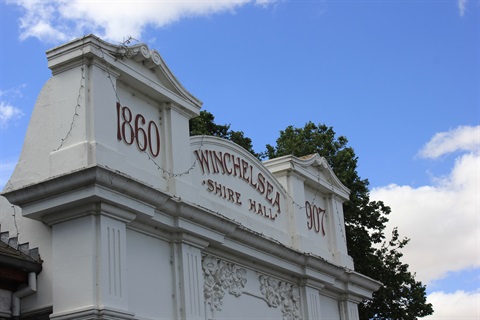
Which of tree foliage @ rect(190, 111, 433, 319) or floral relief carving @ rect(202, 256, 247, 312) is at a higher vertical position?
tree foliage @ rect(190, 111, 433, 319)

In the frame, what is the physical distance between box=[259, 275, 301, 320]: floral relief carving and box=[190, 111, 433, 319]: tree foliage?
1019 cm

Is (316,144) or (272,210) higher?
(316,144)

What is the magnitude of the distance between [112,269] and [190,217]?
7.58 feet

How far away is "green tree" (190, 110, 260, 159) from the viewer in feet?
89.1

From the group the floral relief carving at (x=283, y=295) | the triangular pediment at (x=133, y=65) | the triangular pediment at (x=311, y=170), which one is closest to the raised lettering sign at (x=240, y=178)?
the triangular pediment at (x=311, y=170)

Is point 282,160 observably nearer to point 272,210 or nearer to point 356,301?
point 272,210

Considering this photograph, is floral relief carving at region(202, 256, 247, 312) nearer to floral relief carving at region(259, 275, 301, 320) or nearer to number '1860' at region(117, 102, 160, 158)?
floral relief carving at region(259, 275, 301, 320)

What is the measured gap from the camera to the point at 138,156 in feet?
45.7

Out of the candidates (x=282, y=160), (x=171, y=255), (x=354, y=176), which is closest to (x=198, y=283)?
(x=171, y=255)

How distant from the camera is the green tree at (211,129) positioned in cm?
2717

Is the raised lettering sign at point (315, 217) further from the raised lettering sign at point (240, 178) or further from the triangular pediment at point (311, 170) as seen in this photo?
the raised lettering sign at point (240, 178)

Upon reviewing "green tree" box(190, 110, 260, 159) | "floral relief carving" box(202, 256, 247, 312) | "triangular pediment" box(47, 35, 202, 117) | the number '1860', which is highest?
"green tree" box(190, 110, 260, 159)

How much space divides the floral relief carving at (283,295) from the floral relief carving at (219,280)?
2.93 feet

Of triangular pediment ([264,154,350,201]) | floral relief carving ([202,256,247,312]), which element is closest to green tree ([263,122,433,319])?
triangular pediment ([264,154,350,201])
